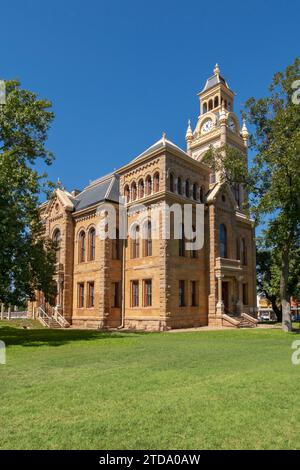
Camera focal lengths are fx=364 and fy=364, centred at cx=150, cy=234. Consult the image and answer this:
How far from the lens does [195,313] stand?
27953mm

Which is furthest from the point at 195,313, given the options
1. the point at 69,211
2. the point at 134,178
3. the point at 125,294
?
the point at 69,211

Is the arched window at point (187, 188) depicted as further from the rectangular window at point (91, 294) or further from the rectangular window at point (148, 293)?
the rectangular window at point (91, 294)

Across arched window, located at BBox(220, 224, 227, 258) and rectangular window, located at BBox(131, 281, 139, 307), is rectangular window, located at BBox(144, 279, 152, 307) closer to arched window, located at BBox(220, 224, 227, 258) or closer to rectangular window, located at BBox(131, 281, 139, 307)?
rectangular window, located at BBox(131, 281, 139, 307)

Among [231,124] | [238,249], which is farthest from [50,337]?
[231,124]

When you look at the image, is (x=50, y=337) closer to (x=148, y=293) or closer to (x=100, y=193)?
(x=148, y=293)

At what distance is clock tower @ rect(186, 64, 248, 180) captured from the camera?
46625mm

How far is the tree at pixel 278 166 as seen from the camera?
76.4ft

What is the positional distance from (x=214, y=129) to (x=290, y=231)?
1033 inches

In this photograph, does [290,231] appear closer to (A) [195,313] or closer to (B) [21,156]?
(A) [195,313]

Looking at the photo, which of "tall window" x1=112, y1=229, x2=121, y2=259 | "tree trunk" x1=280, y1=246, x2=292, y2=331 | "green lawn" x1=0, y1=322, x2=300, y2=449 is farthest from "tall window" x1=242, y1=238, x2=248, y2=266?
"green lawn" x1=0, y1=322, x2=300, y2=449

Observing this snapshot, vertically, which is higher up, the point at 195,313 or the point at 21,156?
the point at 21,156

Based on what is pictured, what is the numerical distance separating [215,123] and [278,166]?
25.9m

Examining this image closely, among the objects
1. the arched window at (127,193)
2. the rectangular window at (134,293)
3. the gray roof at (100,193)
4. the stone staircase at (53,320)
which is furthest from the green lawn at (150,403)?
the gray roof at (100,193)

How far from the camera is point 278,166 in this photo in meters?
Result: 23.9
